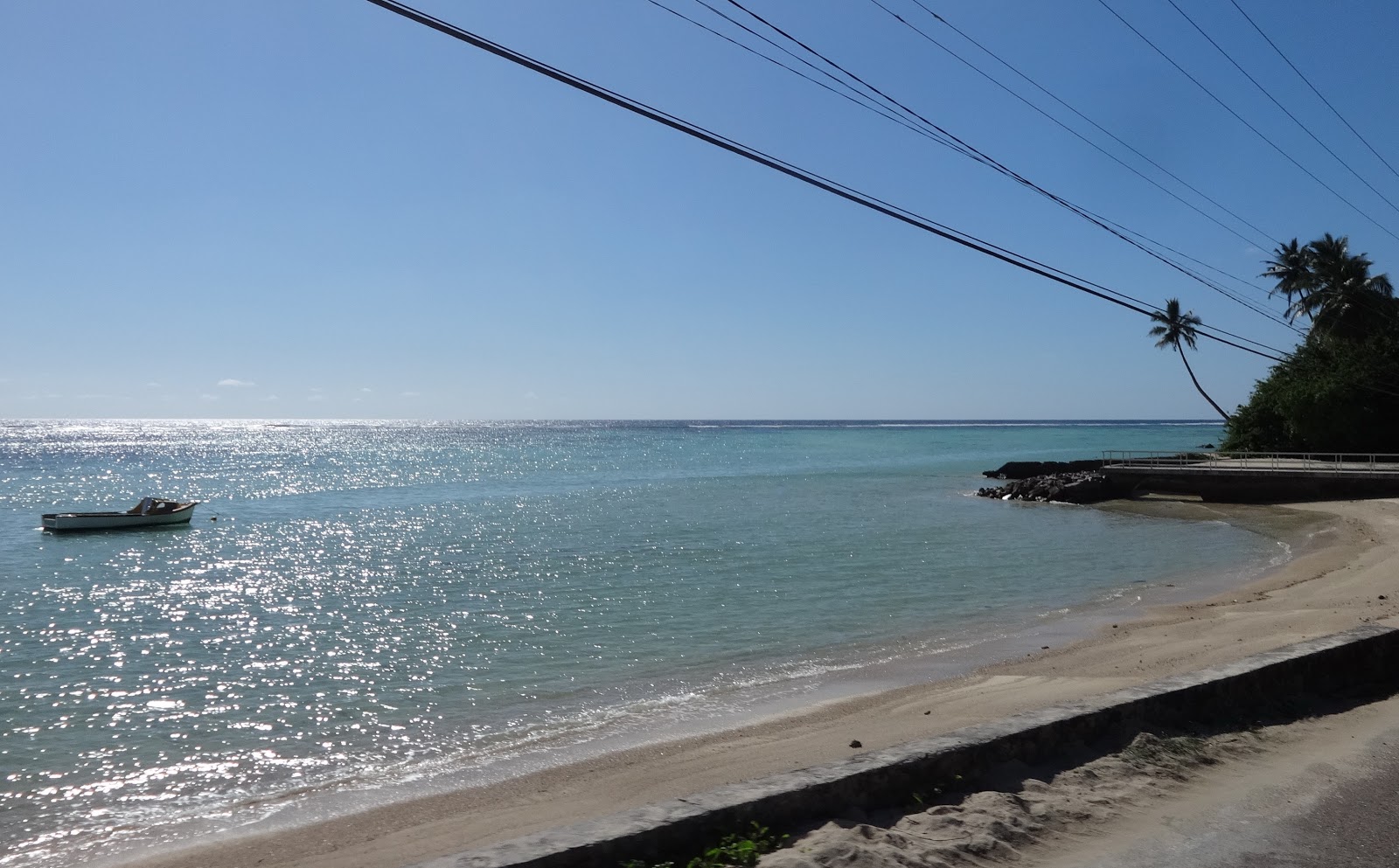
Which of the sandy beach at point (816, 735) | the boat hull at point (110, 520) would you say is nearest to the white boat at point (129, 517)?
the boat hull at point (110, 520)

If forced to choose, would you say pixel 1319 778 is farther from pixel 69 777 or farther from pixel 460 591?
pixel 460 591

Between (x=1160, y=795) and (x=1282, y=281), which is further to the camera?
(x=1282, y=281)

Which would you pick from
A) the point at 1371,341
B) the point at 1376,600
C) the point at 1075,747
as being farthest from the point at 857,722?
the point at 1371,341

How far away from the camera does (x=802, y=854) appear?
16.7 feet

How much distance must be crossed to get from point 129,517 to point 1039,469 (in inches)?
1956

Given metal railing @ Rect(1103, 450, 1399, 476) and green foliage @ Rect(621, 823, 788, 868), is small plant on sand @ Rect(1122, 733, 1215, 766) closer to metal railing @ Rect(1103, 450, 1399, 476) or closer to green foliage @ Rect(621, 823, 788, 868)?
green foliage @ Rect(621, 823, 788, 868)

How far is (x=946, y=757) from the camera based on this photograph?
6152 mm

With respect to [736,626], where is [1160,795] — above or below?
above

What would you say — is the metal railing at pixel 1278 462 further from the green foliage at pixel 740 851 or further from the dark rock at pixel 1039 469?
the green foliage at pixel 740 851

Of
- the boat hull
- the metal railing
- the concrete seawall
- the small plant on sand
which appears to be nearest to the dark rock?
the metal railing

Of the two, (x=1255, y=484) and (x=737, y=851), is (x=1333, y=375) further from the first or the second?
(x=737, y=851)

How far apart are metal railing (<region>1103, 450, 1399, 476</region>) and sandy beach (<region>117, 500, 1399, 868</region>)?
71.1 feet

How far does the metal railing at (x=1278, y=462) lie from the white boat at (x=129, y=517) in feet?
140

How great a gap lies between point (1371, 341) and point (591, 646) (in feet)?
150
